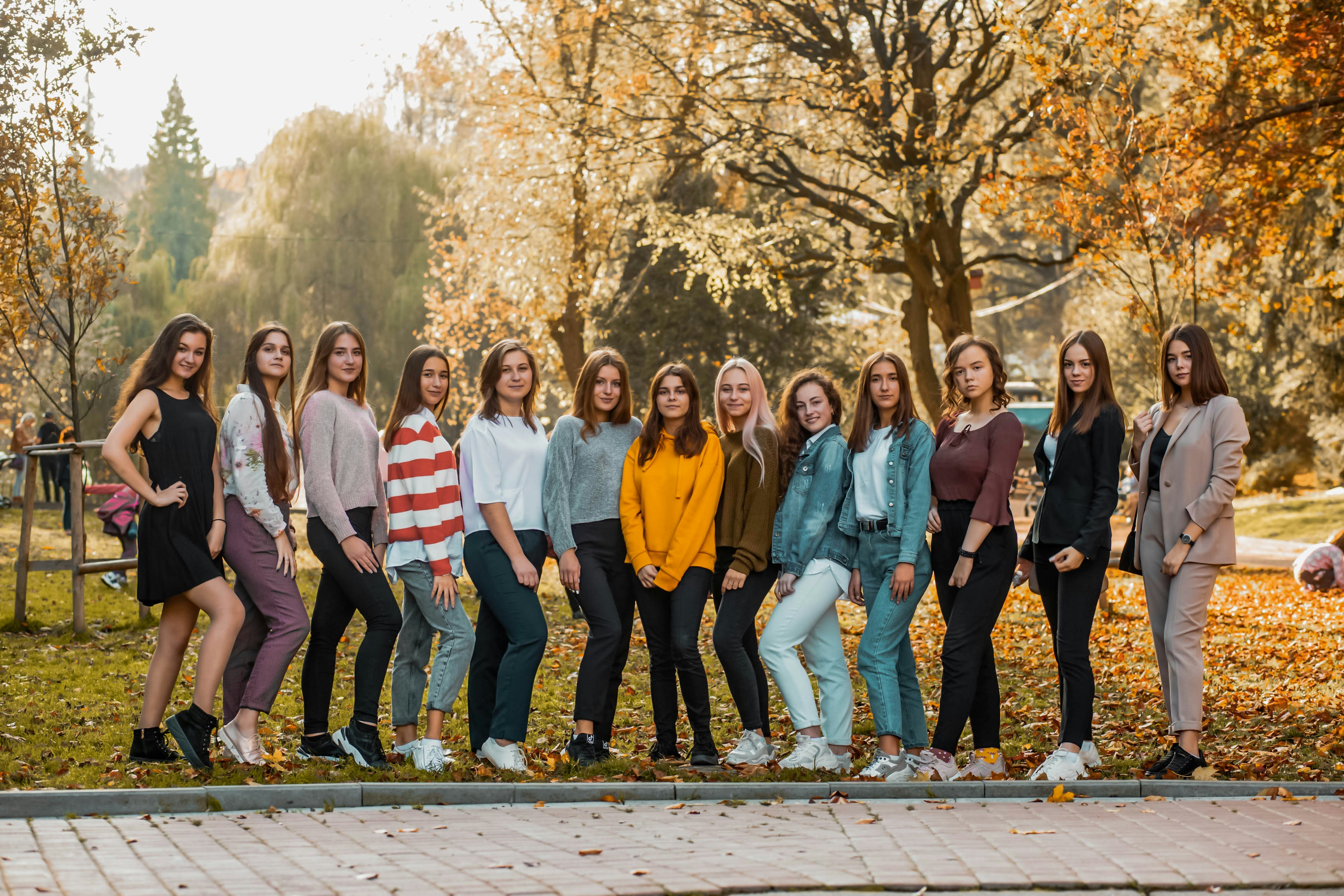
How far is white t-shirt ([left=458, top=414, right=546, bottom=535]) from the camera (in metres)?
6.04

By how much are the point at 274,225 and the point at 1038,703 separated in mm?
27381

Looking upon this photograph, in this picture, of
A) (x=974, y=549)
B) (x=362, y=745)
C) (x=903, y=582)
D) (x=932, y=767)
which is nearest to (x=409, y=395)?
(x=362, y=745)

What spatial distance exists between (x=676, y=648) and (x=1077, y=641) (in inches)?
73.9

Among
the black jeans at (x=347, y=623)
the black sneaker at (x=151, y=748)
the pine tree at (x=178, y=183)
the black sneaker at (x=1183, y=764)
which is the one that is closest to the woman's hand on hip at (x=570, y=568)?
the black jeans at (x=347, y=623)

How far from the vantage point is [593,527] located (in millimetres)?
6059

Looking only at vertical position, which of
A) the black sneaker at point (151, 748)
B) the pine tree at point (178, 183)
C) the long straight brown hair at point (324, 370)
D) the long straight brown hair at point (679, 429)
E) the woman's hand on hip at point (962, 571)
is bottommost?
the black sneaker at point (151, 748)

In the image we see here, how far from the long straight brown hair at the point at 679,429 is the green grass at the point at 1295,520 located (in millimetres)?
16834

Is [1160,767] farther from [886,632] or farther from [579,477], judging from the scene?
[579,477]

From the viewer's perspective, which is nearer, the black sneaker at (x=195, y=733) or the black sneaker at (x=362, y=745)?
the black sneaker at (x=195, y=733)

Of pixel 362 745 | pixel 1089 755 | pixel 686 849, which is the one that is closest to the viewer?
pixel 686 849

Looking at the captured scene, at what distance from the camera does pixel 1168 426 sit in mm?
6340

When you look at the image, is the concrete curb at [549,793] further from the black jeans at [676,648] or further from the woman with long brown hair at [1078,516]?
the black jeans at [676,648]

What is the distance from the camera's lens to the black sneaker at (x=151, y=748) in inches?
230

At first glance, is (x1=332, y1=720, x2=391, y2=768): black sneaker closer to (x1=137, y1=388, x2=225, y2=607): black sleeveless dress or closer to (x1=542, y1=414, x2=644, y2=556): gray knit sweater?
(x1=137, y1=388, x2=225, y2=607): black sleeveless dress
